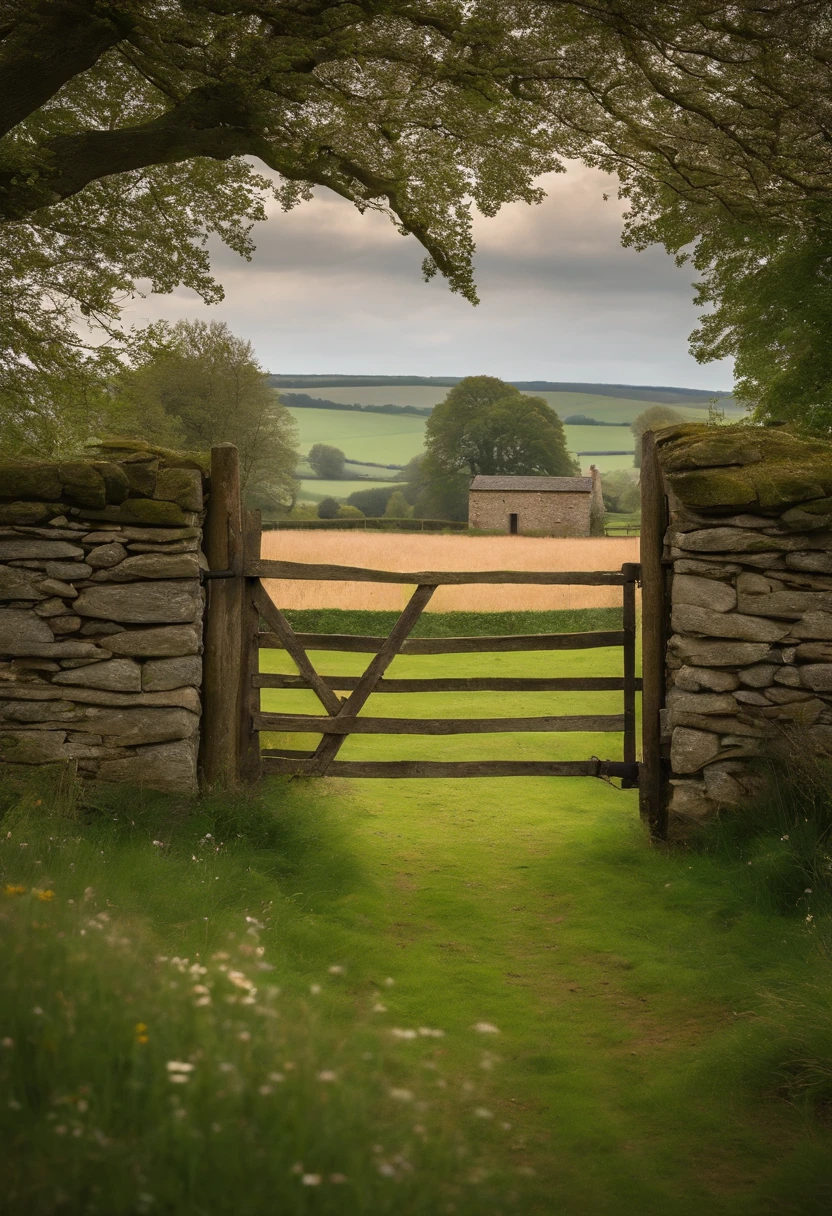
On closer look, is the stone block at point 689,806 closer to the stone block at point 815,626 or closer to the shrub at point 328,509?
the stone block at point 815,626

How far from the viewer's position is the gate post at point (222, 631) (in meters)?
7.15

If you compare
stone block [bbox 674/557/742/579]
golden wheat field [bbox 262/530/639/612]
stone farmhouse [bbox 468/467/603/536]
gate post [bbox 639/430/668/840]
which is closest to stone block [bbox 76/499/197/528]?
gate post [bbox 639/430/668/840]

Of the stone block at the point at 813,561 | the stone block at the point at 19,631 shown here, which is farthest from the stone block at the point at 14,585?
the stone block at the point at 813,561

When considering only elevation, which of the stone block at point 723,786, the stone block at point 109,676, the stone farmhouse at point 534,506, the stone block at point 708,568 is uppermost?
the stone farmhouse at point 534,506

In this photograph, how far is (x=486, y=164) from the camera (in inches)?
424

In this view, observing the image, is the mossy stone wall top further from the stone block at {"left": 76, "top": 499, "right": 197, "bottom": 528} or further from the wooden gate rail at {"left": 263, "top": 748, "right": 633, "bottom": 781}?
the stone block at {"left": 76, "top": 499, "right": 197, "bottom": 528}

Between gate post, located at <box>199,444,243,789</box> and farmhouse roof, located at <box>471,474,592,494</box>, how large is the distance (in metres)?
44.2

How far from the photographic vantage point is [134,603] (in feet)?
22.4

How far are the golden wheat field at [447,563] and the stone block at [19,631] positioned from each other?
9.52 m

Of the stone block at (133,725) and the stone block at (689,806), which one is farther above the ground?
the stone block at (133,725)

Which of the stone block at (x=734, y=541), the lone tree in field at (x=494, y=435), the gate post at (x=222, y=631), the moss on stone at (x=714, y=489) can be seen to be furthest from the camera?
the lone tree in field at (x=494, y=435)

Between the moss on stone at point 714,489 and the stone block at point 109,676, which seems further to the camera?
the stone block at point 109,676

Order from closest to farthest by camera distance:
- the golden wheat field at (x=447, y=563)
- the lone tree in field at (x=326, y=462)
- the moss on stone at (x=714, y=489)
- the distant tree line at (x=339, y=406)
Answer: the moss on stone at (x=714, y=489)
the golden wheat field at (x=447, y=563)
the lone tree in field at (x=326, y=462)
the distant tree line at (x=339, y=406)

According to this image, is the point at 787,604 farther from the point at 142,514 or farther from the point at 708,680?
the point at 142,514
